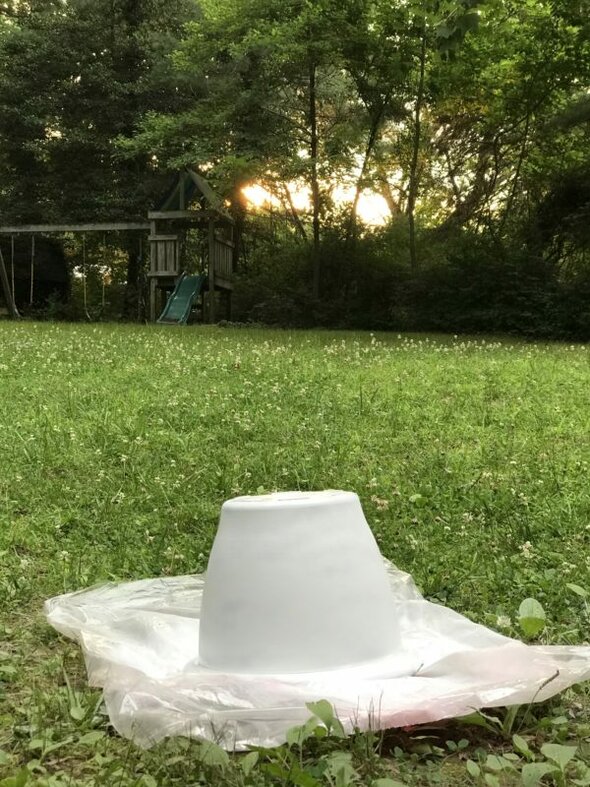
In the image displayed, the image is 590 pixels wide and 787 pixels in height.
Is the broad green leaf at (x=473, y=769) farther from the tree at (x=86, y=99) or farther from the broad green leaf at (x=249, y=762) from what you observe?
the tree at (x=86, y=99)

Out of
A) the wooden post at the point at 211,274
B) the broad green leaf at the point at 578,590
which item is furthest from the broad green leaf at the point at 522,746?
the wooden post at the point at 211,274

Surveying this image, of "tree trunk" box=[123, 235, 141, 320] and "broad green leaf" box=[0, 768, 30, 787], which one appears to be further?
"tree trunk" box=[123, 235, 141, 320]

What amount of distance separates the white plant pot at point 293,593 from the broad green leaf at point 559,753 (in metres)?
0.56

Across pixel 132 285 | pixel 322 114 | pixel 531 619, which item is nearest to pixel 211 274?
pixel 322 114

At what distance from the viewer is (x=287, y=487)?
13.8 feet

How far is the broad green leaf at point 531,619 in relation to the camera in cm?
236

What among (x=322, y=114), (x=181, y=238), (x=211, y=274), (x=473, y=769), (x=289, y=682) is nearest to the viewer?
(x=473, y=769)

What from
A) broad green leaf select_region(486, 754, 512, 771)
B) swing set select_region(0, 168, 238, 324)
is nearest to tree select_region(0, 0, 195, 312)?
swing set select_region(0, 168, 238, 324)

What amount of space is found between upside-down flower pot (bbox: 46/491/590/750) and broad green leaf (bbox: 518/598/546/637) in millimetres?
127

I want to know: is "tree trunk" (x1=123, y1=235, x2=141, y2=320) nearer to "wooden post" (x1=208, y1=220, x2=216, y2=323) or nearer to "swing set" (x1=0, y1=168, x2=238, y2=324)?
"swing set" (x1=0, y1=168, x2=238, y2=324)

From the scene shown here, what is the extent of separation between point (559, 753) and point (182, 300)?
19.3 meters

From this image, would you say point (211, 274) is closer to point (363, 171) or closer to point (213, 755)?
point (363, 171)

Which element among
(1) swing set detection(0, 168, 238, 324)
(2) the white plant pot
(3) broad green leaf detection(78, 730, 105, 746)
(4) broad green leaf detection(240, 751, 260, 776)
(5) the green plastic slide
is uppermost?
(1) swing set detection(0, 168, 238, 324)

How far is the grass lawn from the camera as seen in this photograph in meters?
1.78
